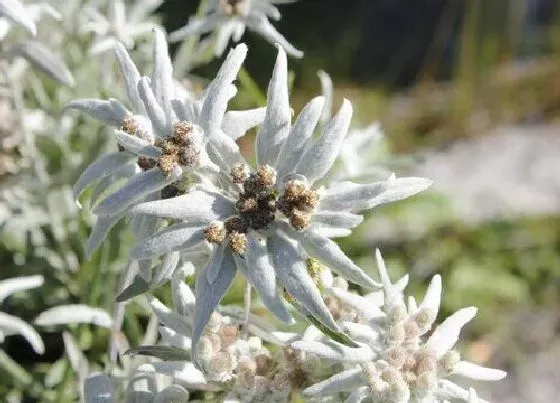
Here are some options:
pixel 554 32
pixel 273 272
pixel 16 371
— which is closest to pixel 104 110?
pixel 273 272

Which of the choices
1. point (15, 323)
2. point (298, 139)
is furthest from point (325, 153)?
point (15, 323)

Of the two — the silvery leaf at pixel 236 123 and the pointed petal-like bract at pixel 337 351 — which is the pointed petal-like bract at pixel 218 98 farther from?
the pointed petal-like bract at pixel 337 351

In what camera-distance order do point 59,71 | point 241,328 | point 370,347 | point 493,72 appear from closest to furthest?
1. point 370,347
2. point 241,328
3. point 59,71
4. point 493,72

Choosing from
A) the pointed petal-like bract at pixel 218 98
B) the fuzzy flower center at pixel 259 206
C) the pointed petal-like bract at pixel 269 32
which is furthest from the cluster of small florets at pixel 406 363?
the pointed petal-like bract at pixel 269 32

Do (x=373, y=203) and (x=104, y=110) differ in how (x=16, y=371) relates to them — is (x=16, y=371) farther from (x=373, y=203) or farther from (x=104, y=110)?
(x=373, y=203)

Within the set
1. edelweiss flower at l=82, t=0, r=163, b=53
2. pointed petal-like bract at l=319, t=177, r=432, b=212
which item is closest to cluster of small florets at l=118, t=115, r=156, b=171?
pointed petal-like bract at l=319, t=177, r=432, b=212

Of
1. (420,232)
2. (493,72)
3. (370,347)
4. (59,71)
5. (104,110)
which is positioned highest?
(493,72)

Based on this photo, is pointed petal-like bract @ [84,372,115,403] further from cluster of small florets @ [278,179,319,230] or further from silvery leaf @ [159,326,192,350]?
cluster of small florets @ [278,179,319,230]
